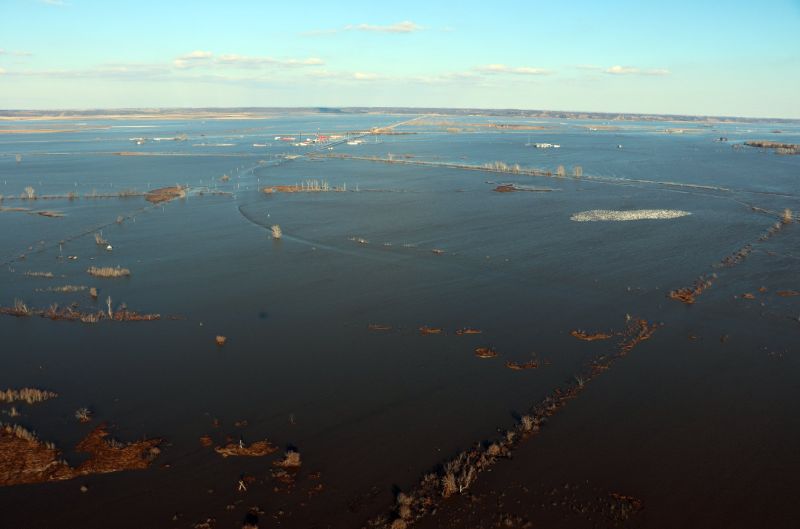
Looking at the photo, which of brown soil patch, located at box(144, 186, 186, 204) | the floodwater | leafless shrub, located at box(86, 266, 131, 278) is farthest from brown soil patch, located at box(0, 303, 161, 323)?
brown soil patch, located at box(144, 186, 186, 204)

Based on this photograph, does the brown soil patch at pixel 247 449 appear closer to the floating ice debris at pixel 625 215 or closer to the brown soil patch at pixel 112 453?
the brown soil patch at pixel 112 453

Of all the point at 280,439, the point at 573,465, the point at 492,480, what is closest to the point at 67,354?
the point at 280,439

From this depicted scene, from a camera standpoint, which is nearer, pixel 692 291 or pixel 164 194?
pixel 692 291

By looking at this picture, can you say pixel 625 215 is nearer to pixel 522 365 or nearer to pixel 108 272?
pixel 522 365

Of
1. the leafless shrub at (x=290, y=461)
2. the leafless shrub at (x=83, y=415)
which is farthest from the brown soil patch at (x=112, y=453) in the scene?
the leafless shrub at (x=290, y=461)

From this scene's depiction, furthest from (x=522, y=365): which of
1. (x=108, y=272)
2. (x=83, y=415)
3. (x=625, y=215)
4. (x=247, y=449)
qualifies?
(x=625, y=215)

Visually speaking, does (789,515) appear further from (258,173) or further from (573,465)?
(258,173)
